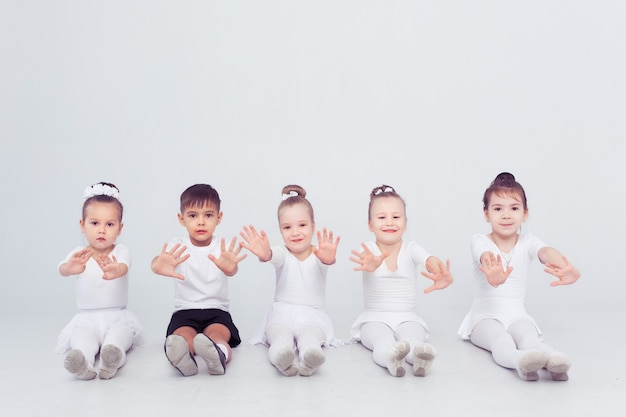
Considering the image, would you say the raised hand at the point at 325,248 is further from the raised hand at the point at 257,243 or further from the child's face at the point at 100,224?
the child's face at the point at 100,224

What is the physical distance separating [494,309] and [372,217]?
3.16 feet

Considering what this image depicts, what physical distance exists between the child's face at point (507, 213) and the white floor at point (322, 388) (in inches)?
30.9

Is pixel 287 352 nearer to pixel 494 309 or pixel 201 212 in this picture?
pixel 201 212

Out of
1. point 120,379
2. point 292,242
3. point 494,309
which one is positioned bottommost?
point 120,379

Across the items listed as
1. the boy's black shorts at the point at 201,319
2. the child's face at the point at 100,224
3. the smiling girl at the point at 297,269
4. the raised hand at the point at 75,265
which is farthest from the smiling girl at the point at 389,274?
the raised hand at the point at 75,265

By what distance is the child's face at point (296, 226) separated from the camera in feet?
15.5

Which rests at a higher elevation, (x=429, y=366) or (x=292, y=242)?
(x=292, y=242)

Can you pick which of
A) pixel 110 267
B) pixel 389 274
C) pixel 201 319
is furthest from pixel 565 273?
pixel 110 267

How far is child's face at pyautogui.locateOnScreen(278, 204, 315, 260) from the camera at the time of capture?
15.5 ft

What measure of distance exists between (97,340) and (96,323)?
164 mm

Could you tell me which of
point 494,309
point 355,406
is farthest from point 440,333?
point 355,406

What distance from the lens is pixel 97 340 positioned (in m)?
4.40

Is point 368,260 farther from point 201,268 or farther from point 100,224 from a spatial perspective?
point 100,224

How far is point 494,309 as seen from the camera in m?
4.71
